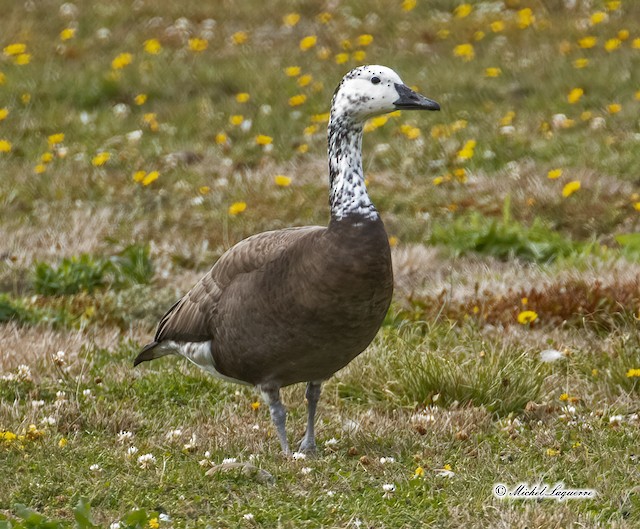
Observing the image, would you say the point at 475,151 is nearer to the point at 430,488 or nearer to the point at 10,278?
the point at 10,278

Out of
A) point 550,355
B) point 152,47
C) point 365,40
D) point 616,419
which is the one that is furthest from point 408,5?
→ point 616,419

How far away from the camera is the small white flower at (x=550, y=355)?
21.2 ft

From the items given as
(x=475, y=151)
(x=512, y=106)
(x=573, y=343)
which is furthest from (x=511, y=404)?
(x=512, y=106)

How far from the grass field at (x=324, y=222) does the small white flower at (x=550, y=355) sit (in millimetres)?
36

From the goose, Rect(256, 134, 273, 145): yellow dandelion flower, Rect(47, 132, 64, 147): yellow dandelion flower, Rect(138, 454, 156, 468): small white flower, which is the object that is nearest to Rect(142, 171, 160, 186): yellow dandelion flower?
Rect(256, 134, 273, 145): yellow dandelion flower

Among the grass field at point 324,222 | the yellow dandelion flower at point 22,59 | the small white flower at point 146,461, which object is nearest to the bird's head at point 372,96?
the grass field at point 324,222

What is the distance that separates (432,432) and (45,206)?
5.53 m

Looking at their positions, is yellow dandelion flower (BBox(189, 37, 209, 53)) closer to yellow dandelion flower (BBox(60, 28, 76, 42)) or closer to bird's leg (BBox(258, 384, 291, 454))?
yellow dandelion flower (BBox(60, 28, 76, 42))

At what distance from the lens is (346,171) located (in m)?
5.38

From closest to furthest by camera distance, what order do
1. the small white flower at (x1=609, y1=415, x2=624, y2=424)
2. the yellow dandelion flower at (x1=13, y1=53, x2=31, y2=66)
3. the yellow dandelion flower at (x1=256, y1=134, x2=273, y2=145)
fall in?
the small white flower at (x1=609, y1=415, x2=624, y2=424), the yellow dandelion flower at (x1=256, y1=134, x2=273, y2=145), the yellow dandelion flower at (x1=13, y1=53, x2=31, y2=66)

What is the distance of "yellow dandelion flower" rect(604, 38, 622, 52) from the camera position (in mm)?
13178

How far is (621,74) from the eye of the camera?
12.7 metres

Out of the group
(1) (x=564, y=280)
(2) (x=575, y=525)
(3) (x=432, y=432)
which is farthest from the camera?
(1) (x=564, y=280)

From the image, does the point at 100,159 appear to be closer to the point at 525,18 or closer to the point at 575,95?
the point at 575,95
